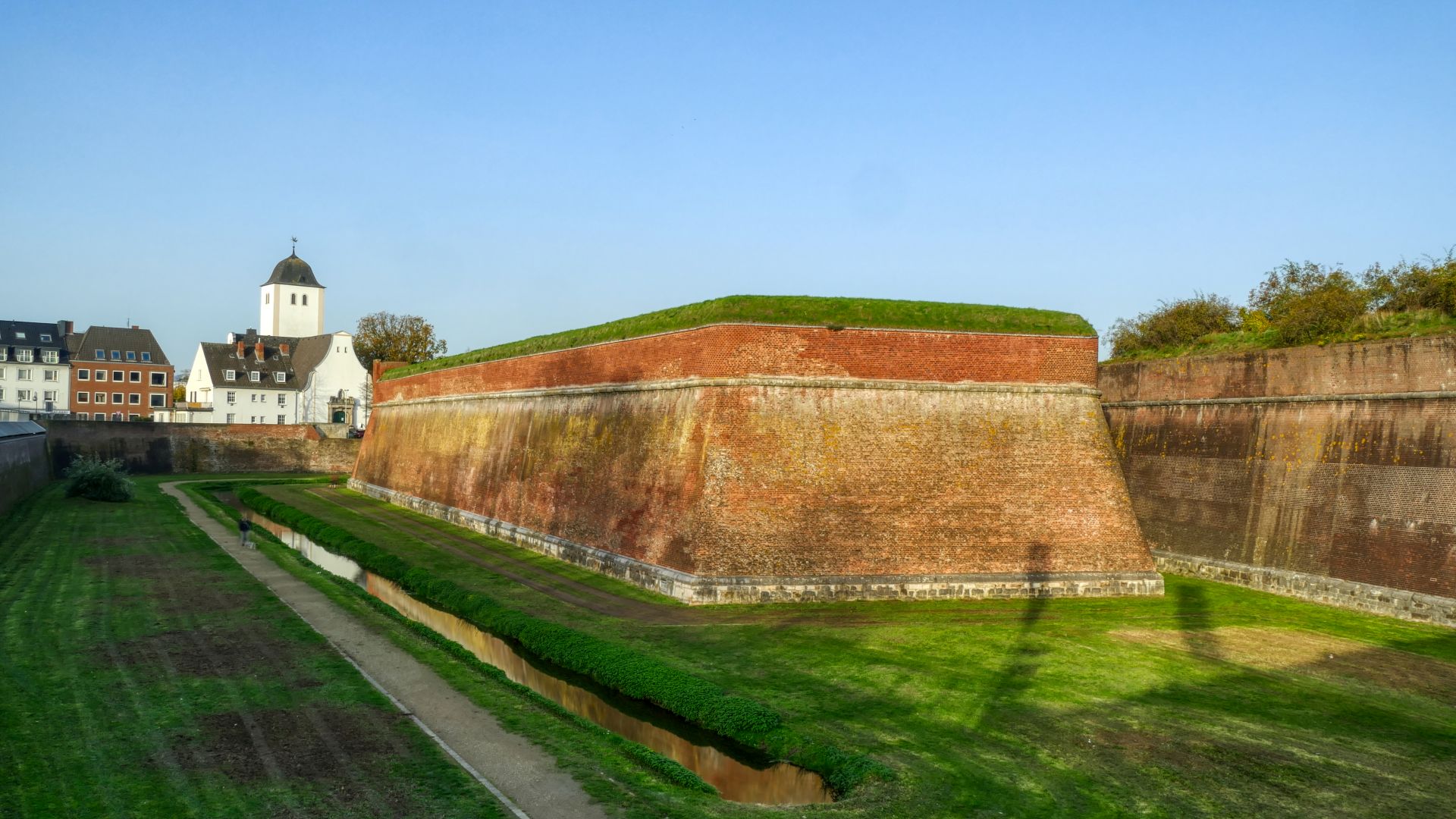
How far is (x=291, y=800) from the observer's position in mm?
9945

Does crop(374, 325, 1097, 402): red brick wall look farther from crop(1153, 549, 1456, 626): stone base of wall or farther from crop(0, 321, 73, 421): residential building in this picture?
crop(0, 321, 73, 421): residential building

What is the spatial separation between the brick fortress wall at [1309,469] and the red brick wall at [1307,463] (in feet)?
0.10

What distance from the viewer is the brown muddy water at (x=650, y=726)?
38.2ft

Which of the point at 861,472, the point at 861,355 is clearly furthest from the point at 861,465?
the point at 861,355

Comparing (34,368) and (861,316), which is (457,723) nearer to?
(861,316)

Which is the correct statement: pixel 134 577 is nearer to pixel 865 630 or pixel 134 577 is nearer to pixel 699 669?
pixel 699 669

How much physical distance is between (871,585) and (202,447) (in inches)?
1905

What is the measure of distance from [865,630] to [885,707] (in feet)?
13.7

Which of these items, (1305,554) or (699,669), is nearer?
(699,669)

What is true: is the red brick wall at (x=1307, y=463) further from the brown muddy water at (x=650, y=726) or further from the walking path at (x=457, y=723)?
the walking path at (x=457, y=723)

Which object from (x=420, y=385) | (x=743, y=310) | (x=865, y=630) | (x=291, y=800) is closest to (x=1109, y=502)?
(x=865, y=630)

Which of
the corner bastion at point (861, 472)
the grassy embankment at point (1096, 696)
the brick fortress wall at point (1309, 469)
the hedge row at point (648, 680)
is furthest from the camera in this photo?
the corner bastion at point (861, 472)

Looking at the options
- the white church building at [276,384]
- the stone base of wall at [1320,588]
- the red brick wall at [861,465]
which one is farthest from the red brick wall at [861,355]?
the white church building at [276,384]

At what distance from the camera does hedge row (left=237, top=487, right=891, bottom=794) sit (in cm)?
→ 1162
